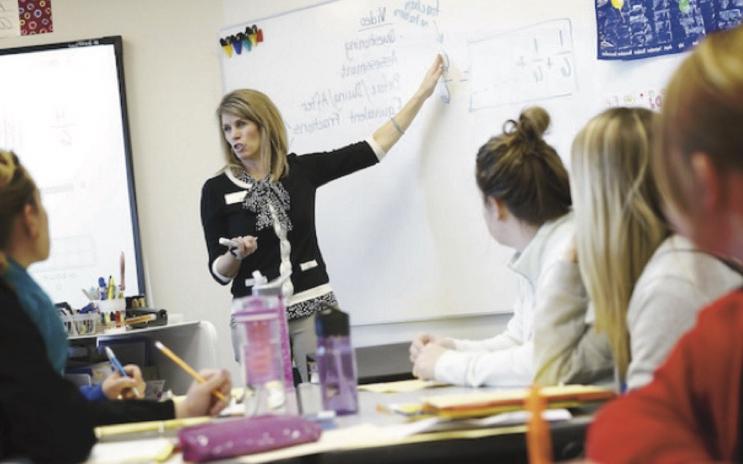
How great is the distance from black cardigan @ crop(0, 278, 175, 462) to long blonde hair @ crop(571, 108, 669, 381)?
0.87m

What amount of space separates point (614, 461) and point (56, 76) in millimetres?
3721

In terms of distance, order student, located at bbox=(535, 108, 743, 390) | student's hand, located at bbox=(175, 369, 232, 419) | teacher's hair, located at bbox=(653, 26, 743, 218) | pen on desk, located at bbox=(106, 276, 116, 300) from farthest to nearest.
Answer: pen on desk, located at bbox=(106, 276, 116, 300), student's hand, located at bbox=(175, 369, 232, 419), student, located at bbox=(535, 108, 743, 390), teacher's hair, located at bbox=(653, 26, 743, 218)

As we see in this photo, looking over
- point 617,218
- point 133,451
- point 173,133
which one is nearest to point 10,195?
point 133,451

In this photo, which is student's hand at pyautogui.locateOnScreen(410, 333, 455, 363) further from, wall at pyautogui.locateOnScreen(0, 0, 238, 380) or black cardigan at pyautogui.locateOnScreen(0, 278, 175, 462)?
wall at pyautogui.locateOnScreen(0, 0, 238, 380)

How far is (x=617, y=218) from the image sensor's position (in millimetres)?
1540

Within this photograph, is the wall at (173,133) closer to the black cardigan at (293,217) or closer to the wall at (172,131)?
the wall at (172,131)

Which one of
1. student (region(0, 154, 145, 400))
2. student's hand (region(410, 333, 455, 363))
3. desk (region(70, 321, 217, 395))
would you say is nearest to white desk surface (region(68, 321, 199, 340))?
desk (region(70, 321, 217, 395))

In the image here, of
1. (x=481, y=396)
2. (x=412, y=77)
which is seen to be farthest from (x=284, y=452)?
(x=412, y=77)

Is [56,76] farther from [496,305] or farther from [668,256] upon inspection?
[668,256]

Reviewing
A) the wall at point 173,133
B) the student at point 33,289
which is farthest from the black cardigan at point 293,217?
the student at point 33,289

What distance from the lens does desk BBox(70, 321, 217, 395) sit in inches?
138

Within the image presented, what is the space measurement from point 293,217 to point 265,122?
0.35 m

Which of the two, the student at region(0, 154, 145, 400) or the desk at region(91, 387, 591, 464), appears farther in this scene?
the student at region(0, 154, 145, 400)

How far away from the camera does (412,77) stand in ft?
11.4
